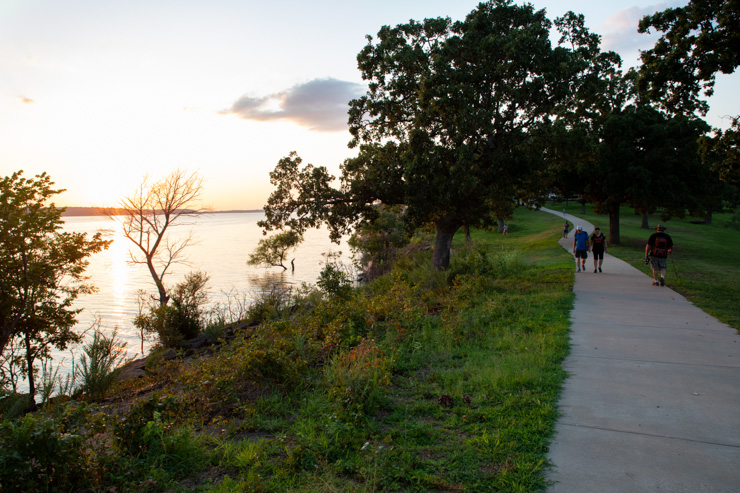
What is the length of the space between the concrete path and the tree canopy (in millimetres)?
7493

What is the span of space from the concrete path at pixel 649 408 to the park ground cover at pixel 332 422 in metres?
0.30

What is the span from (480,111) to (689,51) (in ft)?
19.9

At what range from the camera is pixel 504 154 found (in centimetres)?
1617

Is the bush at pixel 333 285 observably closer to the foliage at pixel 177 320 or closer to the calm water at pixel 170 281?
the foliage at pixel 177 320

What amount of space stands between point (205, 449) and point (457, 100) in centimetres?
1311

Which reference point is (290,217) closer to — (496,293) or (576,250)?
(496,293)

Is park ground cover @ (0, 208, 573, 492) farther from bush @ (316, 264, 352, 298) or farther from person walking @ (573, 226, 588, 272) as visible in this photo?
person walking @ (573, 226, 588, 272)

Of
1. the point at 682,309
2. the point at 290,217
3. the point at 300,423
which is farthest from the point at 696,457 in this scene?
the point at 290,217

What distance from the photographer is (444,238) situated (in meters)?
18.8

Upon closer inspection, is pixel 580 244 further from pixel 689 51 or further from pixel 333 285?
pixel 333 285

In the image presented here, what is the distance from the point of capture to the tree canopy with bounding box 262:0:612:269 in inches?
603

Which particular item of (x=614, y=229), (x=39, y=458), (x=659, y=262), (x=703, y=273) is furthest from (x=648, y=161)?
(x=39, y=458)

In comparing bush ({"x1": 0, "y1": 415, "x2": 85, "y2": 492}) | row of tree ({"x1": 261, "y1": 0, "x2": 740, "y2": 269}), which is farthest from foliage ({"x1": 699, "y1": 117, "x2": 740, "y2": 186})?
bush ({"x1": 0, "y1": 415, "x2": 85, "y2": 492})

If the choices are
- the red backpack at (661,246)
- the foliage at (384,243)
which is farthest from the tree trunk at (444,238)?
the foliage at (384,243)
